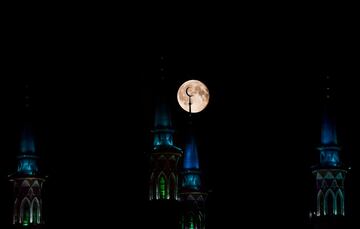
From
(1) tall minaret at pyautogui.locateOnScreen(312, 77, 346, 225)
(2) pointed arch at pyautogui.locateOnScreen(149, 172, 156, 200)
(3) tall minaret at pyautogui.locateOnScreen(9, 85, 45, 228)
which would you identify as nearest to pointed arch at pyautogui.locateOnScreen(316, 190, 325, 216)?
(1) tall minaret at pyautogui.locateOnScreen(312, 77, 346, 225)

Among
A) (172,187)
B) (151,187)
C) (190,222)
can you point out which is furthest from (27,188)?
(190,222)

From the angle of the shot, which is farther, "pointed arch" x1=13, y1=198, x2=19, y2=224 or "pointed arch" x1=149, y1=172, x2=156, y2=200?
"pointed arch" x1=13, y1=198, x2=19, y2=224

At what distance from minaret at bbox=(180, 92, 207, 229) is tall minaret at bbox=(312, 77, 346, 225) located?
13.4 m

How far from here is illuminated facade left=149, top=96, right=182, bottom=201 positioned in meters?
120

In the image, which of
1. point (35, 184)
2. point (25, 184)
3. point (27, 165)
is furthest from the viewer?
point (27, 165)

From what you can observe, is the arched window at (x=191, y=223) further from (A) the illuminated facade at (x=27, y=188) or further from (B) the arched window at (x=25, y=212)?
(B) the arched window at (x=25, y=212)

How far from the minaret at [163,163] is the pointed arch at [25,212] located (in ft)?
43.6

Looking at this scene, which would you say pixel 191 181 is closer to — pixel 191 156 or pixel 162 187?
pixel 191 156

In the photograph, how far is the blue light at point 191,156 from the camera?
422 ft

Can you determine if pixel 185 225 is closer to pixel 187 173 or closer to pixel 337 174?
pixel 187 173

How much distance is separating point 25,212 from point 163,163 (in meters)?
15.7

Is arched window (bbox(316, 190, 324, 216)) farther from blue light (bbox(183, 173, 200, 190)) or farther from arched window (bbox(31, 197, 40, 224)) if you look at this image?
arched window (bbox(31, 197, 40, 224))

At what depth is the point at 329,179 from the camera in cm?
12250

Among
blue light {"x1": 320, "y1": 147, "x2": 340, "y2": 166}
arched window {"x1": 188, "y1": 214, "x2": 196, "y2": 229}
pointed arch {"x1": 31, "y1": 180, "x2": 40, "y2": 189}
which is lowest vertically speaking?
arched window {"x1": 188, "y1": 214, "x2": 196, "y2": 229}
